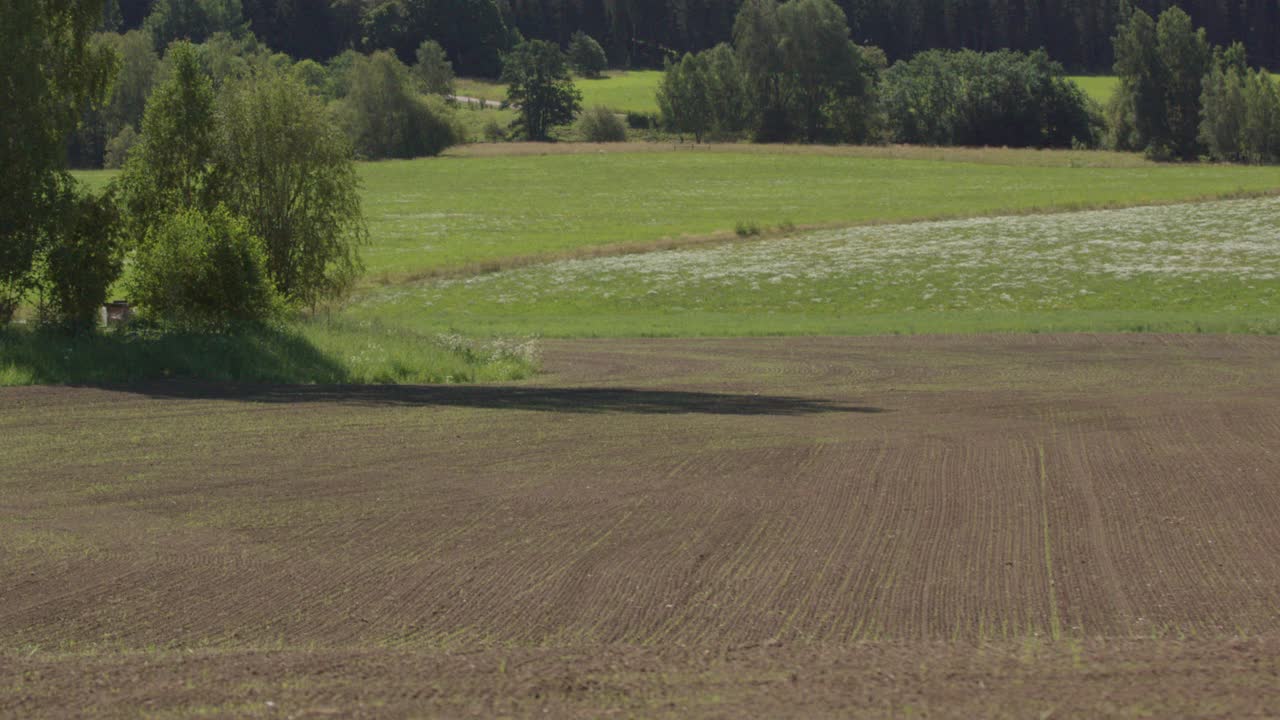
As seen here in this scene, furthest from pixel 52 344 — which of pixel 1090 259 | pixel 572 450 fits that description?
pixel 1090 259

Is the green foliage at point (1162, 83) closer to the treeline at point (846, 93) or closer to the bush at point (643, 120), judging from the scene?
the treeline at point (846, 93)

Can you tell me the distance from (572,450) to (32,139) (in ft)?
57.6

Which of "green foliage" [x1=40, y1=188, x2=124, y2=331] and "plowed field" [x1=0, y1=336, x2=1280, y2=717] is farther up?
"green foliage" [x1=40, y1=188, x2=124, y2=331]

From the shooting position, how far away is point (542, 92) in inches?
6166

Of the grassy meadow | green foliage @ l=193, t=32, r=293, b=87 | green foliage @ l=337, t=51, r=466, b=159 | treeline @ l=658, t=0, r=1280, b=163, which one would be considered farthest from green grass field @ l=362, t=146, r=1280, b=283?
treeline @ l=658, t=0, r=1280, b=163

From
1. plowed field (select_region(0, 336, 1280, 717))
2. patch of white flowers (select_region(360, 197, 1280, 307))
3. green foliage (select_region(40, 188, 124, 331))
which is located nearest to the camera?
plowed field (select_region(0, 336, 1280, 717))

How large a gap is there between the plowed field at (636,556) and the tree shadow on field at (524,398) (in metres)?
0.23

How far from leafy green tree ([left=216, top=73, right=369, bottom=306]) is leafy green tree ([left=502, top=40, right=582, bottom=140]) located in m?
116

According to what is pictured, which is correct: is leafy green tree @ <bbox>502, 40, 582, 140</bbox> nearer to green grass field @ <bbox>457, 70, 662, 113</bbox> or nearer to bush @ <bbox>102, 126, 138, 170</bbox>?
green grass field @ <bbox>457, 70, 662, 113</bbox>

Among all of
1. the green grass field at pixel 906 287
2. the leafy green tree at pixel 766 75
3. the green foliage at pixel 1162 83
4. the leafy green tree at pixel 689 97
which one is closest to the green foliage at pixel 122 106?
the leafy green tree at pixel 689 97

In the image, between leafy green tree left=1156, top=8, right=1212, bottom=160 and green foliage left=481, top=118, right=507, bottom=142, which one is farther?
green foliage left=481, top=118, right=507, bottom=142

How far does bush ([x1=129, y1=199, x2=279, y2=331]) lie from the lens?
28.7m

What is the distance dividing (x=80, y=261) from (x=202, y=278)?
9.00 ft

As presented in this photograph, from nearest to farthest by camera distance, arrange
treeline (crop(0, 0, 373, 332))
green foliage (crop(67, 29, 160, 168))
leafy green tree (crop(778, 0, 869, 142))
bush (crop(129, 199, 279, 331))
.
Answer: treeline (crop(0, 0, 373, 332)) → bush (crop(129, 199, 279, 331)) → green foliage (crop(67, 29, 160, 168)) → leafy green tree (crop(778, 0, 869, 142))
